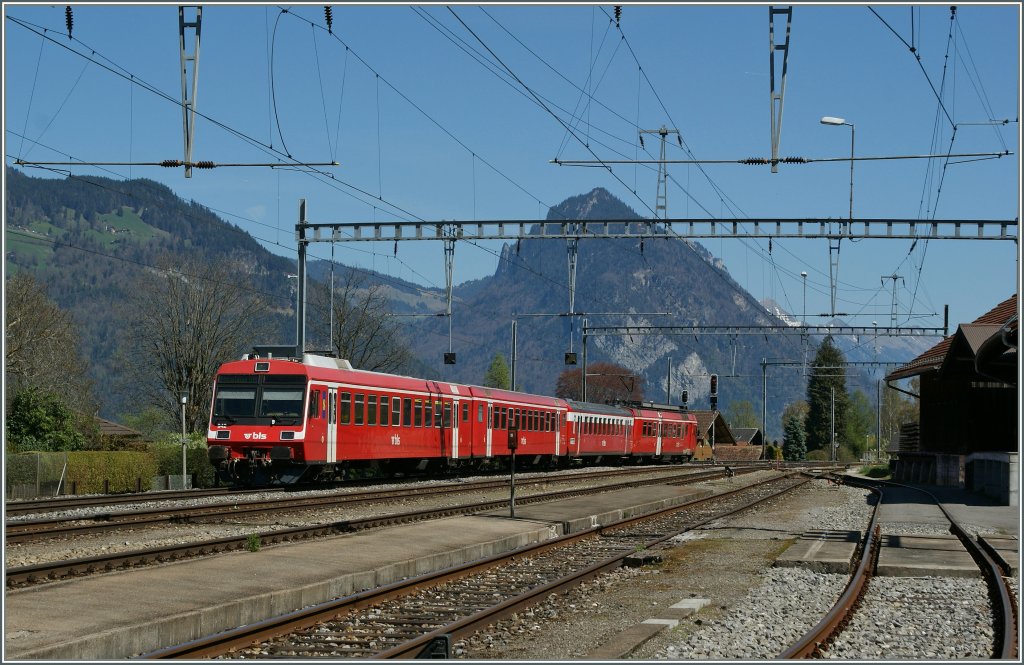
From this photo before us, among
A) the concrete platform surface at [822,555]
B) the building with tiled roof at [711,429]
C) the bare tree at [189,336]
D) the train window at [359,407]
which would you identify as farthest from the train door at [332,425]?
the building with tiled roof at [711,429]

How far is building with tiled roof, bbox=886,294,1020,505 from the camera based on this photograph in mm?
30062

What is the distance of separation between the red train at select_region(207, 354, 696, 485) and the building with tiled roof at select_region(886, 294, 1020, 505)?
12736mm

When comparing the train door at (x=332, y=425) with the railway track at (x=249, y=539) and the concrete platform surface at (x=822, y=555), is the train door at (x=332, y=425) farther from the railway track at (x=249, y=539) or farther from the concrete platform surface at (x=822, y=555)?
the concrete platform surface at (x=822, y=555)

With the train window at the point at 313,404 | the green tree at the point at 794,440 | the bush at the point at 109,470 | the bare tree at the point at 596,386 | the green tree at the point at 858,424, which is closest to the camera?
the train window at the point at 313,404

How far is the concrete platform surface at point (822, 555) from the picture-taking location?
1688 centimetres

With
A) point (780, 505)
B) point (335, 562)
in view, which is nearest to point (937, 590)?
point (335, 562)

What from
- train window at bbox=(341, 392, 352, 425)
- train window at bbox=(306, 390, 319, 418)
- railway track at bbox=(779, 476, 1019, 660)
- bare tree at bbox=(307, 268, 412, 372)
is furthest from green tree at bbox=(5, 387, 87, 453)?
railway track at bbox=(779, 476, 1019, 660)

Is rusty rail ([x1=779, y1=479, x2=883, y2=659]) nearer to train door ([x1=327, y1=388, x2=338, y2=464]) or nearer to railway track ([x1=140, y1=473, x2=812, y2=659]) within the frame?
railway track ([x1=140, y1=473, x2=812, y2=659])

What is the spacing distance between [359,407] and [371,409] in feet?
2.69

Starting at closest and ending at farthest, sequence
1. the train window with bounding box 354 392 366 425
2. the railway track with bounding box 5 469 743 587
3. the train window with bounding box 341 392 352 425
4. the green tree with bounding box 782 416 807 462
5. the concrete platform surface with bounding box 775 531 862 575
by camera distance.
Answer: the railway track with bounding box 5 469 743 587
the concrete platform surface with bounding box 775 531 862 575
the train window with bounding box 341 392 352 425
the train window with bounding box 354 392 366 425
the green tree with bounding box 782 416 807 462

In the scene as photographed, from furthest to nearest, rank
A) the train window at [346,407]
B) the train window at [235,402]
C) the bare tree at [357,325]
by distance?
1. the bare tree at [357,325]
2. the train window at [346,407]
3. the train window at [235,402]

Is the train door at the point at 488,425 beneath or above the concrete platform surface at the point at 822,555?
above

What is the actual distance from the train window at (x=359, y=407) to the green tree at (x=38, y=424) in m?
15.7

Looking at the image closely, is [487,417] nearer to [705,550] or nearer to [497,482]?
[497,482]
